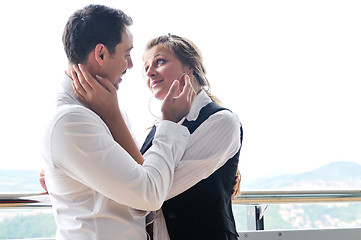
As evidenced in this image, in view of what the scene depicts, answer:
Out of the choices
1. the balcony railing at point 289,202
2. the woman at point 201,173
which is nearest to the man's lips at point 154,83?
the woman at point 201,173

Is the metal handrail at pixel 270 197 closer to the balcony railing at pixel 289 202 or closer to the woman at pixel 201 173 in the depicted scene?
the balcony railing at pixel 289 202

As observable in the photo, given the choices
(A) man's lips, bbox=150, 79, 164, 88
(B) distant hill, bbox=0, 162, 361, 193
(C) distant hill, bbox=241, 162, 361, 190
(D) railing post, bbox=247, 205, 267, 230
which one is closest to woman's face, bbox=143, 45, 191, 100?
(A) man's lips, bbox=150, 79, 164, 88

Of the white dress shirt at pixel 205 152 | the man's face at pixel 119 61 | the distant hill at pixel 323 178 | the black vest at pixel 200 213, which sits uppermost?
the man's face at pixel 119 61

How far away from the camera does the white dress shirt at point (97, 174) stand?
126 centimetres

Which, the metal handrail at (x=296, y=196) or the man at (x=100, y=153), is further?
the metal handrail at (x=296, y=196)

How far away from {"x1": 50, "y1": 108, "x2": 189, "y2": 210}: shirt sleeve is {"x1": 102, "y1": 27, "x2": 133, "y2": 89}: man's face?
0.18 metres

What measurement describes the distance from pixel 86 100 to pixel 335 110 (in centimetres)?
354

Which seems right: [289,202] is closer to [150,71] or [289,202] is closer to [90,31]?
[150,71]

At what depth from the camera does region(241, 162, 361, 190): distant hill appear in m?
3.94

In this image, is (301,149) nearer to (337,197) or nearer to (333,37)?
(333,37)

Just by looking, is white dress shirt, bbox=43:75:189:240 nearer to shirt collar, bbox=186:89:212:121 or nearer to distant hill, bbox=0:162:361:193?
shirt collar, bbox=186:89:212:121

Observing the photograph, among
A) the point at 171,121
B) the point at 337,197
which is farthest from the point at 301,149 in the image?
the point at 171,121

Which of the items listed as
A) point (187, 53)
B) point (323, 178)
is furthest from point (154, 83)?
point (323, 178)

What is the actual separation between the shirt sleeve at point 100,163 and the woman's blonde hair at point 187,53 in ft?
1.96
